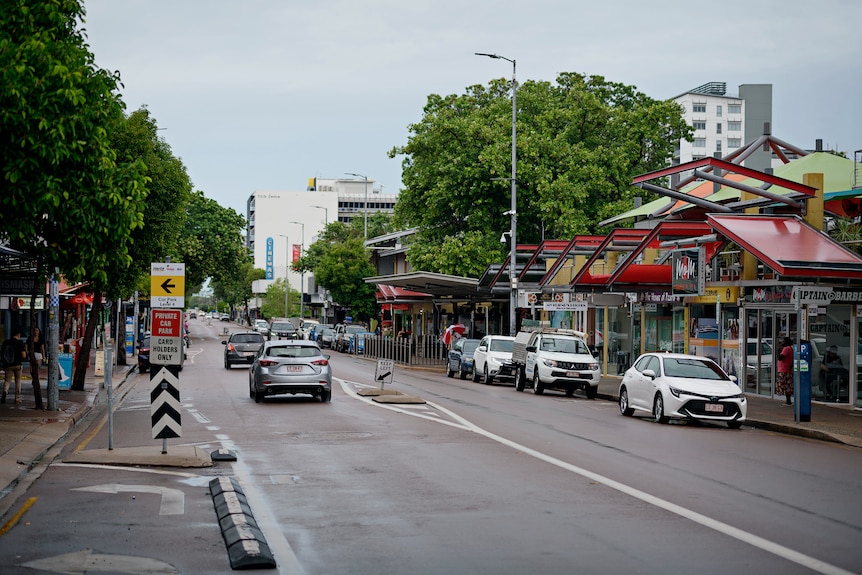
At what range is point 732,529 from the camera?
1027cm

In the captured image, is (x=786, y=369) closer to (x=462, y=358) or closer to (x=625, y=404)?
(x=625, y=404)

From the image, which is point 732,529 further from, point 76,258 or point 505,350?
point 505,350

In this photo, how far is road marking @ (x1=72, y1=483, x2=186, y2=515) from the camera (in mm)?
11695

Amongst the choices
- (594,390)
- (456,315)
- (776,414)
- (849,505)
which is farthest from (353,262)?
(849,505)

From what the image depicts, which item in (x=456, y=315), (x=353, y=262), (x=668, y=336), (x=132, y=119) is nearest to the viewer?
(x=132, y=119)

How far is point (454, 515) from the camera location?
11.0 m

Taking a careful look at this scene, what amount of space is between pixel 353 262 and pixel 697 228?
57907 millimetres

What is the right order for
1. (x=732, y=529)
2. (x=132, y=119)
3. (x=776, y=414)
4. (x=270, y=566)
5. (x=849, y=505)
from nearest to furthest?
(x=270, y=566) < (x=732, y=529) < (x=849, y=505) < (x=776, y=414) < (x=132, y=119)

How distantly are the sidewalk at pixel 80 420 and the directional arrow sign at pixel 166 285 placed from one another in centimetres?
234

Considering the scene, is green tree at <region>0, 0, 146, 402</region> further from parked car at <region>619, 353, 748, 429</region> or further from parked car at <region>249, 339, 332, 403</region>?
parked car at <region>619, 353, 748, 429</region>

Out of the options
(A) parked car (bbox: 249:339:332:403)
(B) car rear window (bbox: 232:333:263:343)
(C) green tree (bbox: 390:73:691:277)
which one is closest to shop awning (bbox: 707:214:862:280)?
(A) parked car (bbox: 249:339:332:403)

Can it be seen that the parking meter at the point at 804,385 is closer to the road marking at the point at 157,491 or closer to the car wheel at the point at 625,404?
the car wheel at the point at 625,404

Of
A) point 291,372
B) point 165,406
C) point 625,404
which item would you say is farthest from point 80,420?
point 625,404

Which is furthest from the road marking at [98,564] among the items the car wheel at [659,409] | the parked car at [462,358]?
the parked car at [462,358]
